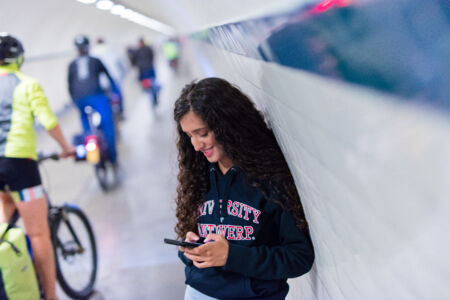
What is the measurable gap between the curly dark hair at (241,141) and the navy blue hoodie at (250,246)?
0.04 metres

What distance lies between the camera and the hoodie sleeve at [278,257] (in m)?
1.59

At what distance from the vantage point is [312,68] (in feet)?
3.19

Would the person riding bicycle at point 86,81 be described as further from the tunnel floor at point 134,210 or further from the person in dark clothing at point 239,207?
the person in dark clothing at point 239,207

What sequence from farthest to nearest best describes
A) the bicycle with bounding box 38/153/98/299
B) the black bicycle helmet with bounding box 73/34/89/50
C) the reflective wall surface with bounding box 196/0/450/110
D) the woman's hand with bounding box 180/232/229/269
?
the black bicycle helmet with bounding box 73/34/89/50, the bicycle with bounding box 38/153/98/299, the woman's hand with bounding box 180/232/229/269, the reflective wall surface with bounding box 196/0/450/110

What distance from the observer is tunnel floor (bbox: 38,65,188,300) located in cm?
401

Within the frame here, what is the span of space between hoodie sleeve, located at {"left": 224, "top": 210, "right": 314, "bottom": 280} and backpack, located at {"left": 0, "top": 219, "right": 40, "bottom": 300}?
1512mm

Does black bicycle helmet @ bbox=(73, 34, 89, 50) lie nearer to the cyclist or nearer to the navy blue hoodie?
the cyclist

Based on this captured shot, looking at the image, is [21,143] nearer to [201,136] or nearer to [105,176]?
[201,136]

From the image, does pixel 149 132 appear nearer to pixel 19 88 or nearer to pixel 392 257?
pixel 19 88

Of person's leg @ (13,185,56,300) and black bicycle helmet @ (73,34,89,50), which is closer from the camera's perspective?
person's leg @ (13,185,56,300)

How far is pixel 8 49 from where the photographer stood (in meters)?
2.89

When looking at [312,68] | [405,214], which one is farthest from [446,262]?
[312,68]

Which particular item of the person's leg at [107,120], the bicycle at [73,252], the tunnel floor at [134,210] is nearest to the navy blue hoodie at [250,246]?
the tunnel floor at [134,210]

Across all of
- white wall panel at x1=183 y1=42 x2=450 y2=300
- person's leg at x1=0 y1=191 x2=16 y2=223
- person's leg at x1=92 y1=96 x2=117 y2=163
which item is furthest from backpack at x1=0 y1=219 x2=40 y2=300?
person's leg at x1=92 y1=96 x2=117 y2=163
